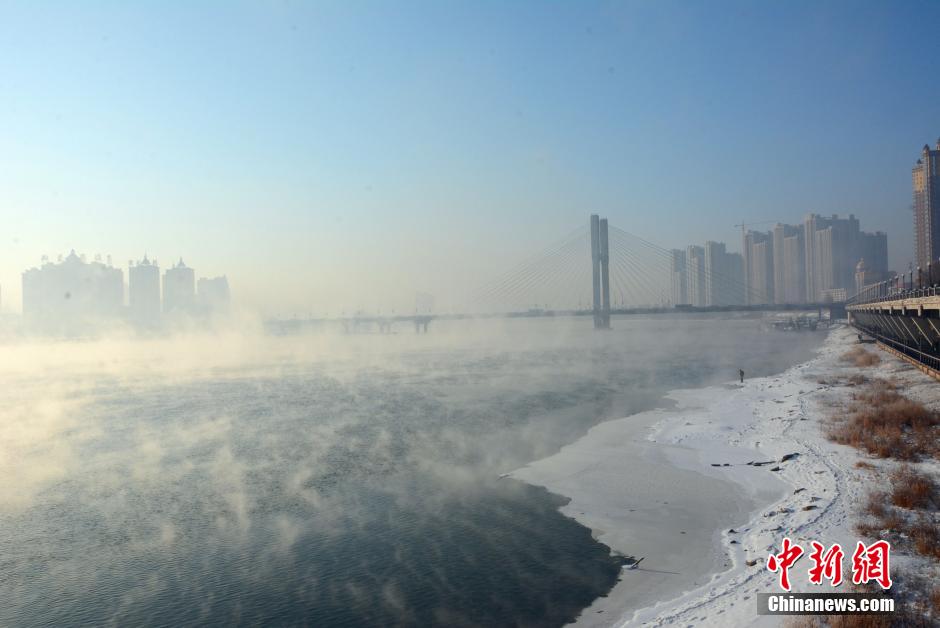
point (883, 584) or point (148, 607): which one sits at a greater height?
point (883, 584)

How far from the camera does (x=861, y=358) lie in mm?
38375

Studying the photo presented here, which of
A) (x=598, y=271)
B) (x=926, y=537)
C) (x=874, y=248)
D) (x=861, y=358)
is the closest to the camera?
(x=926, y=537)

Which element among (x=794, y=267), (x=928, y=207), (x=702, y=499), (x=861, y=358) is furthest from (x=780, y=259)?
(x=702, y=499)

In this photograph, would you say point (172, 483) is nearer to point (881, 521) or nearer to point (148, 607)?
point (148, 607)

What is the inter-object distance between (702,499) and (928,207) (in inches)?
4858

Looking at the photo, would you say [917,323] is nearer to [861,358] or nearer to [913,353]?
[913,353]

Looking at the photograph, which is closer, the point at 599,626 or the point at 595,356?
the point at 599,626

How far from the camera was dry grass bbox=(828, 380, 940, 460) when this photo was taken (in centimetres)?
1453

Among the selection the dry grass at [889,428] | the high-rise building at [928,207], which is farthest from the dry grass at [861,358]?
the high-rise building at [928,207]

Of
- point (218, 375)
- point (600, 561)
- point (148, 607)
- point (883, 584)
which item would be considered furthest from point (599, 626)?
point (218, 375)

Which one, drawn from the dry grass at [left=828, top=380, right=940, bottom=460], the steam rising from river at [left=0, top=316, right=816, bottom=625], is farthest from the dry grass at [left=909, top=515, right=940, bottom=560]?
the dry grass at [left=828, top=380, right=940, bottom=460]

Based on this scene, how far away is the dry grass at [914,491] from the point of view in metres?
10.6

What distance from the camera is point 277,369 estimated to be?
169ft

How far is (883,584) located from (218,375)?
1822 inches
